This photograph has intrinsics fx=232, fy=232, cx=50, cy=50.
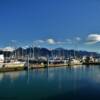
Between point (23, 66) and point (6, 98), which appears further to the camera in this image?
point (23, 66)

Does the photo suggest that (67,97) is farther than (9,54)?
No

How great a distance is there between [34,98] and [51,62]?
179 ft

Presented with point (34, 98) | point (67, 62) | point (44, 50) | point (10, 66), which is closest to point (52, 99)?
point (34, 98)

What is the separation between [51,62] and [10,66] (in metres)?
21.7

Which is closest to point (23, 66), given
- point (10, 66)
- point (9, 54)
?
point (10, 66)

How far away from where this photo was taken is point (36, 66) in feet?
198

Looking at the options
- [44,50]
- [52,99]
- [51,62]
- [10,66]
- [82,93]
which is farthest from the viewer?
[44,50]

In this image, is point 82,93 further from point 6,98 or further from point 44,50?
point 44,50

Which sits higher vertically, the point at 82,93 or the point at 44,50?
the point at 44,50

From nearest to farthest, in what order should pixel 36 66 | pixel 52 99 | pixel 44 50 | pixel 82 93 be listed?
pixel 52 99 < pixel 82 93 < pixel 36 66 < pixel 44 50

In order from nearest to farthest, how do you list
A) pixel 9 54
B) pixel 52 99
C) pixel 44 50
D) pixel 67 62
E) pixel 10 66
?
pixel 52 99 < pixel 10 66 < pixel 67 62 < pixel 9 54 < pixel 44 50

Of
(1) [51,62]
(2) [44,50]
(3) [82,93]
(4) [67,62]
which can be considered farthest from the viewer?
(2) [44,50]

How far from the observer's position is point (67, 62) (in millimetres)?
78250

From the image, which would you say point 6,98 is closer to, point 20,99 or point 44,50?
point 20,99
